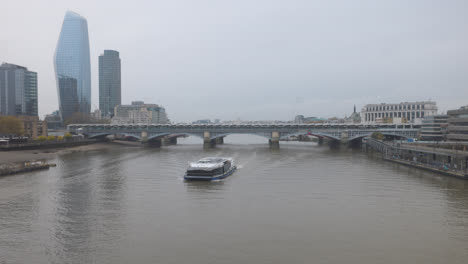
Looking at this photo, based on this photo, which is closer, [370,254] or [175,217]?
[370,254]

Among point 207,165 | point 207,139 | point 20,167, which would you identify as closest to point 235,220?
point 207,165

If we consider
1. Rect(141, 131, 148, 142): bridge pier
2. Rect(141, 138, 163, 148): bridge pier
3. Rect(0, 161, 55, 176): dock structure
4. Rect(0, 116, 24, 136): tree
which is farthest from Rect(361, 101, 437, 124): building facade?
Rect(0, 161, 55, 176): dock structure

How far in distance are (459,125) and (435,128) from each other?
2231 centimetres

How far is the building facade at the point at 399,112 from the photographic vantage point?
170 m

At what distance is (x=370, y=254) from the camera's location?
675 inches

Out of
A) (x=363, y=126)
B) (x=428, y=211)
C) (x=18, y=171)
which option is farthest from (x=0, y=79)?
(x=428, y=211)

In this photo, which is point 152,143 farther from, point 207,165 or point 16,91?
point 16,91

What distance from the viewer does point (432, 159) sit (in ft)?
169

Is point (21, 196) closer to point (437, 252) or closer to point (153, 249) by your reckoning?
point (153, 249)

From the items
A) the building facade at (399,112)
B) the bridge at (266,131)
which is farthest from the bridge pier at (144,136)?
the building facade at (399,112)

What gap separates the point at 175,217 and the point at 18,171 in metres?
30.9

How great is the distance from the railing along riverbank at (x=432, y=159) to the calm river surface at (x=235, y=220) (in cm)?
351

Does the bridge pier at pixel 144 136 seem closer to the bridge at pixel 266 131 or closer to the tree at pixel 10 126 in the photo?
the bridge at pixel 266 131

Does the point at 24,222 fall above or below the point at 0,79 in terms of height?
below
